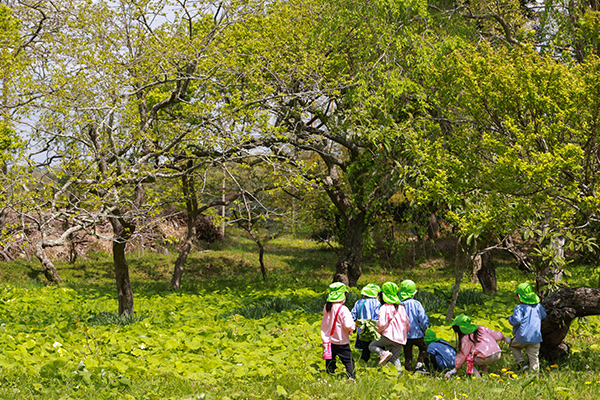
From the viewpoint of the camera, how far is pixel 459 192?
8.42 metres

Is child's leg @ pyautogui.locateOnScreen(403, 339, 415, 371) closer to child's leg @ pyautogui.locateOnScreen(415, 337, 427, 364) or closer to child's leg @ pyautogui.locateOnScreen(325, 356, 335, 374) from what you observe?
child's leg @ pyautogui.locateOnScreen(415, 337, 427, 364)

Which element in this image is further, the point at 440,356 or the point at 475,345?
the point at 440,356

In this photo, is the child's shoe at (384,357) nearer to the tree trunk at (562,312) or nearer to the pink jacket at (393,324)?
the pink jacket at (393,324)

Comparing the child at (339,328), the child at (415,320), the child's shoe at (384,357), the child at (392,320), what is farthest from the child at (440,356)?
the child at (339,328)

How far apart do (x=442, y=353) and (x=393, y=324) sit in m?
0.83

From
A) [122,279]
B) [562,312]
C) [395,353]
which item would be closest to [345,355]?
[395,353]

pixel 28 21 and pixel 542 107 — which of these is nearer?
pixel 542 107

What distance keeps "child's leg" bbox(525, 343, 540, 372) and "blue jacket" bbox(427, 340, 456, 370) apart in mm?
879

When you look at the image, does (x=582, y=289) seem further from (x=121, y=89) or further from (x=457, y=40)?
(x=121, y=89)

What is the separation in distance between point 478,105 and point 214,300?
7.39 m

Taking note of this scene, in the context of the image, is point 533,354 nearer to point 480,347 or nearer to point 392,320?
→ point 480,347

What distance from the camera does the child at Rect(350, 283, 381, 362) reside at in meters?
6.78

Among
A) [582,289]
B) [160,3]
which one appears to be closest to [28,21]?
[160,3]

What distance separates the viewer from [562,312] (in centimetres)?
606
